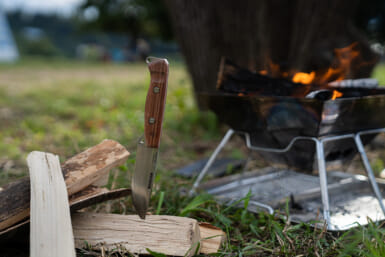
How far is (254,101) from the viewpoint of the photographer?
2.07 metres

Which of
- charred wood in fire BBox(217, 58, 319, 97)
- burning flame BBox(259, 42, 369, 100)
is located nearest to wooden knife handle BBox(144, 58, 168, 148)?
charred wood in fire BBox(217, 58, 319, 97)

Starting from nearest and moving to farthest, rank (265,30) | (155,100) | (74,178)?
1. (155,100)
2. (74,178)
3. (265,30)

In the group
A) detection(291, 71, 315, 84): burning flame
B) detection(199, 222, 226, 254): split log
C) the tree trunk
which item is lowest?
detection(199, 222, 226, 254): split log

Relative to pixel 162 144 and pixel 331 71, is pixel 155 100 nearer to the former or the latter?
pixel 331 71

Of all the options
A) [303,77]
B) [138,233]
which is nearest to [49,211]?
[138,233]

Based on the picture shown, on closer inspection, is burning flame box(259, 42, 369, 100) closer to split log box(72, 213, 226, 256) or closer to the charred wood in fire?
the charred wood in fire

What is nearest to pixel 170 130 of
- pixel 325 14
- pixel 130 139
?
pixel 130 139

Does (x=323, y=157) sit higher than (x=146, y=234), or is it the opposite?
(x=323, y=157)

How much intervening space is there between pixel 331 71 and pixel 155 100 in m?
1.43

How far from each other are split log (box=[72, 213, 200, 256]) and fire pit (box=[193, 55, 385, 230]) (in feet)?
2.56

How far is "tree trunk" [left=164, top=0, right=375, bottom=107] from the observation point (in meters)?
3.60

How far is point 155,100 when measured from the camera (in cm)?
144

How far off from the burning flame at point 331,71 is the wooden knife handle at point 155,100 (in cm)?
118

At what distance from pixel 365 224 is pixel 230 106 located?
3.28ft
